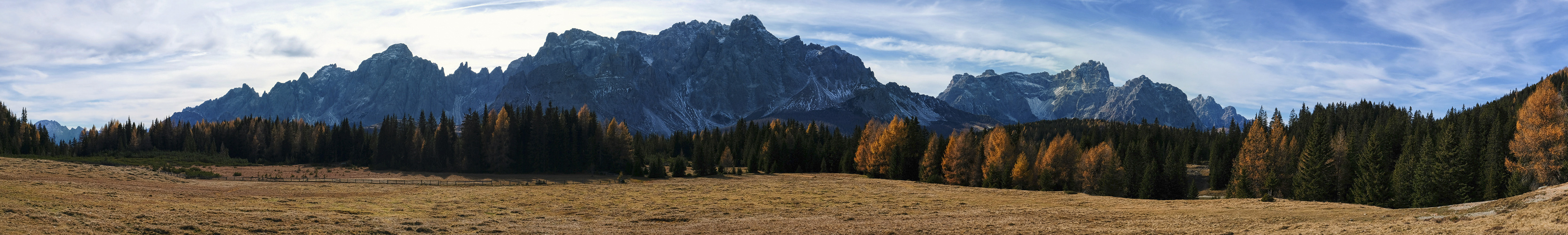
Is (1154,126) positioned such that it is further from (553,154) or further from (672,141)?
(553,154)

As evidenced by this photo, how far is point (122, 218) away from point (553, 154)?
8343 centimetres

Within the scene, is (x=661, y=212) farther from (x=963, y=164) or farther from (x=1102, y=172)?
(x=963, y=164)

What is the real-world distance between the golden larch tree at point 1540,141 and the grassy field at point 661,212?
78.5 feet

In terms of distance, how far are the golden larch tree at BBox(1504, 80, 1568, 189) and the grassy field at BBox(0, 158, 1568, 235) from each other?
23914mm

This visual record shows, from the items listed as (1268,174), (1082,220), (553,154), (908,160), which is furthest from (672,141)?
(1082,220)

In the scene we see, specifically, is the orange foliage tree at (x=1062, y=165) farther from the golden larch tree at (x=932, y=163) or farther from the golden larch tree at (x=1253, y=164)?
the golden larch tree at (x=932, y=163)

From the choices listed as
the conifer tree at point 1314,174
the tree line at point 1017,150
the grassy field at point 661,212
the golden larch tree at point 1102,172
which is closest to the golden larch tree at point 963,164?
the tree line at point 1017,150

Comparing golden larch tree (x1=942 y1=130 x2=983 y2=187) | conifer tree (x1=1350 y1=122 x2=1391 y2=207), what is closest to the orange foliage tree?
golden larch tree (x1=942 y1=130 x2=983 y2=187)

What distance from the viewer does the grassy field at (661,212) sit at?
31.3 m

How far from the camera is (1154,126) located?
183500 millimetres

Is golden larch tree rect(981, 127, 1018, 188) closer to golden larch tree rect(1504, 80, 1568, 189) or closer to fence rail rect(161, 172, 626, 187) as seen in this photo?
golden larch tree rect(1504, 80, 1568, 189)

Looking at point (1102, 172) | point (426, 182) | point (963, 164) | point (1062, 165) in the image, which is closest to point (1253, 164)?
point (1102, 172)

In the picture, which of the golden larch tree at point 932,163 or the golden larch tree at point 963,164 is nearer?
the golden larch tree at point 963,164

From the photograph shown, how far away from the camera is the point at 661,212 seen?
4600 centimetres
